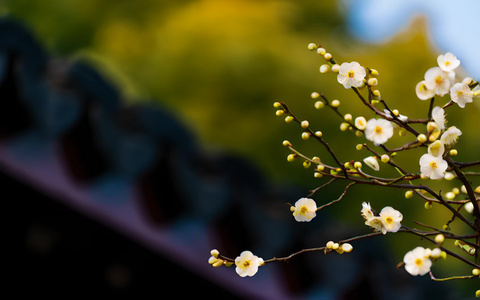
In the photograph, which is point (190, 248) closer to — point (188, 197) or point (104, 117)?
point (188, 197)

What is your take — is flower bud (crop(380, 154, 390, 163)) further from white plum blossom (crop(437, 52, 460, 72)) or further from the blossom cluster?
white plum blossom (crop(437, 52, 460, 72))

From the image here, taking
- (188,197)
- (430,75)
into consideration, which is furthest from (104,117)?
(430,75)

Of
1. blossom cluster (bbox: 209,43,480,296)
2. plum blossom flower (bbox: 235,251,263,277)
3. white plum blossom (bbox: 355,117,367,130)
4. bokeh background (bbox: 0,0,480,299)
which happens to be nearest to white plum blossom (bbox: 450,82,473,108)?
blossom cluster (bbox: 209,43,480,296)

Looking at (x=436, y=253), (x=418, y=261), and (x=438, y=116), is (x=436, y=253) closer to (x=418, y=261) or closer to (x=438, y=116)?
(x=418, y=261)

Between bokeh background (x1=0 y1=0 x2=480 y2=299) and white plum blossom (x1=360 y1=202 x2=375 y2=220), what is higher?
bokeh background (x1=0 y1=0 x2=480 y2=299)

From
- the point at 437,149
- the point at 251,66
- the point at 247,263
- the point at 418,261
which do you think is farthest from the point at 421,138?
the point at 251,66

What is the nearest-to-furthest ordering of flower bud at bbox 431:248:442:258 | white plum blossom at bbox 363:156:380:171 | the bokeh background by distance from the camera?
flower bud at bbox 431:248:442:258
white plum blossom at bbox 363:156:380:171
the bokeh background

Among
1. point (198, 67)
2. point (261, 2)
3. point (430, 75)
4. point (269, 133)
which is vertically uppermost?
point (261, 2)
